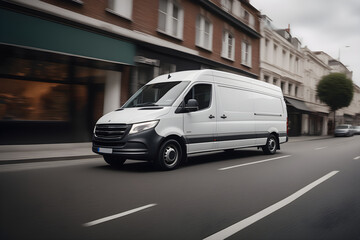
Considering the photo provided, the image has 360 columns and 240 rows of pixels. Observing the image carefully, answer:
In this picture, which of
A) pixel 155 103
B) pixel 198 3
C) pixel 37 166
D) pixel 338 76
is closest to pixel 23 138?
pixel 37 166

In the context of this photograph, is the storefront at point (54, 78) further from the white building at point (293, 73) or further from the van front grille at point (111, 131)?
the white building at point (293, 73)

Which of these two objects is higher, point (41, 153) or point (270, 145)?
point (270, 145)

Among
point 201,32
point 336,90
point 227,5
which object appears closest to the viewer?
point 201,32

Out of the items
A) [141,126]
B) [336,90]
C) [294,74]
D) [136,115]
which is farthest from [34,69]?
[336,90]

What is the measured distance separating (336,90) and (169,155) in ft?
117

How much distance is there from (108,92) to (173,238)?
10392 millimetres

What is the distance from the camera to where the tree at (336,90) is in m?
36.0

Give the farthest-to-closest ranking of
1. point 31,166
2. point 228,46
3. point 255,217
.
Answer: point 228,46 → point 31,166 → point 255,217

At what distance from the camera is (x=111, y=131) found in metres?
6.20

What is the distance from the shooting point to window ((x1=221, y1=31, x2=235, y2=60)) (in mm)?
20177

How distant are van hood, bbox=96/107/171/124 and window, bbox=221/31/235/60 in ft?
46.6

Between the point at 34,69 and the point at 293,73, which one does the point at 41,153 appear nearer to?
the point at 34,69

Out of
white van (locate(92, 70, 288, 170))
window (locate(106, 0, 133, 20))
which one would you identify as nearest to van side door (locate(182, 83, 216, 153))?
white van (locate(92, 70, 288, 170))

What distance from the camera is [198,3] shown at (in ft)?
56.6
